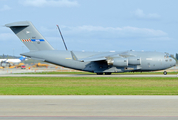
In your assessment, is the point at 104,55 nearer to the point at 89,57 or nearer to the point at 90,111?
the point at 89,57

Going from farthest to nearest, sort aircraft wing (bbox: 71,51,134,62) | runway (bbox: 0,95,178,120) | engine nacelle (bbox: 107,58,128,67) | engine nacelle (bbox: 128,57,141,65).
→ engine nacelle (bbox: 128,57,141,65)
engine nacelle (bbox: 107,58,128,67)
aircraft wing (bbox: 71,51,134,62)
runway (bbox: 0,95,178,120)

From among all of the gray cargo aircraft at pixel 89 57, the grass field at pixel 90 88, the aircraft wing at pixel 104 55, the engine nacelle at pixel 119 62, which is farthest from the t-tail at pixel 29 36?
the grass field at pixel 90 88

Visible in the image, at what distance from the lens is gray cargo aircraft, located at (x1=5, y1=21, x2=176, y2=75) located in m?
42.9

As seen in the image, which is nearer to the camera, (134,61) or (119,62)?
(119,62)

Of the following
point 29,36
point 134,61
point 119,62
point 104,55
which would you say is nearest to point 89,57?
point 104,55

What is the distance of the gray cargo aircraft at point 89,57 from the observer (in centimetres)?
4291

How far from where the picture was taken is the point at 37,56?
4338 cm

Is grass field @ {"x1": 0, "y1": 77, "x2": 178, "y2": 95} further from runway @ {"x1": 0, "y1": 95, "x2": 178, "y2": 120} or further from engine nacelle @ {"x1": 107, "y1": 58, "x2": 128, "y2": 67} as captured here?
engine nacelle @ {"x1": 107, "y1": 58, "x2": 128, "y2": 67}

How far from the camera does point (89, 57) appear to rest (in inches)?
1726

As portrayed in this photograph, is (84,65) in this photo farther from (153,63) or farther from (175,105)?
(175,105)

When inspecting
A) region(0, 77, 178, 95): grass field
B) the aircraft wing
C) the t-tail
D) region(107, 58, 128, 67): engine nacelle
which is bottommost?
region(0, 77, 178, 95): grass field

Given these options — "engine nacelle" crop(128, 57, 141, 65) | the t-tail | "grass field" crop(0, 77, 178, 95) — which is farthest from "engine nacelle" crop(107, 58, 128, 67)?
"grass field" crop(0, 77, 178, 95)

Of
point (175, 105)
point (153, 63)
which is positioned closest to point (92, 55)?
point (153, 63)

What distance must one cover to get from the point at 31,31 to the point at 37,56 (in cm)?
450
